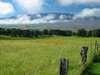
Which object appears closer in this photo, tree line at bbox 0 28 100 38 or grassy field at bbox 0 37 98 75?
grassy field at bbox 0 37 98 75

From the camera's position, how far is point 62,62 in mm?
9820

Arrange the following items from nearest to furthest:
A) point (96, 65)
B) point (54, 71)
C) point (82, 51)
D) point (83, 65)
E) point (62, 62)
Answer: point (62, 62)
point (54, 71)
point (83, 65)
point (82, 51)
point (96, 65)

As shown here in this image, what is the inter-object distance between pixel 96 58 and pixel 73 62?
15.2ft

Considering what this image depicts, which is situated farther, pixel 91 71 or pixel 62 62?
Result: pixel 91 71

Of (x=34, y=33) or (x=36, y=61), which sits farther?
(x=34, y=33)

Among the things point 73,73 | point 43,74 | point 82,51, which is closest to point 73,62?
point 82,51

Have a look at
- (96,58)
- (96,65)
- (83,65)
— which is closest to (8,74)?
(83,65)

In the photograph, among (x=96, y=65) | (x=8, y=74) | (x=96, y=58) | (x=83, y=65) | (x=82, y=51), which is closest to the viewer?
(x=8, y=74)

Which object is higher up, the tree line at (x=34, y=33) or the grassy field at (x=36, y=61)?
the grassy field at (x=36, y=61)

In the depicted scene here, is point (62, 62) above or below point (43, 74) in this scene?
above

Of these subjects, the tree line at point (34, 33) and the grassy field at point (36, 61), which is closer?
the grassy field at point (36, 61)

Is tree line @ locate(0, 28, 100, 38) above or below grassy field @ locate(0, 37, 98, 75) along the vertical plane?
below

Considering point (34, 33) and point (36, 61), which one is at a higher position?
point (36, 61)

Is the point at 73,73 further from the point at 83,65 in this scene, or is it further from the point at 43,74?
the point at 83,65
